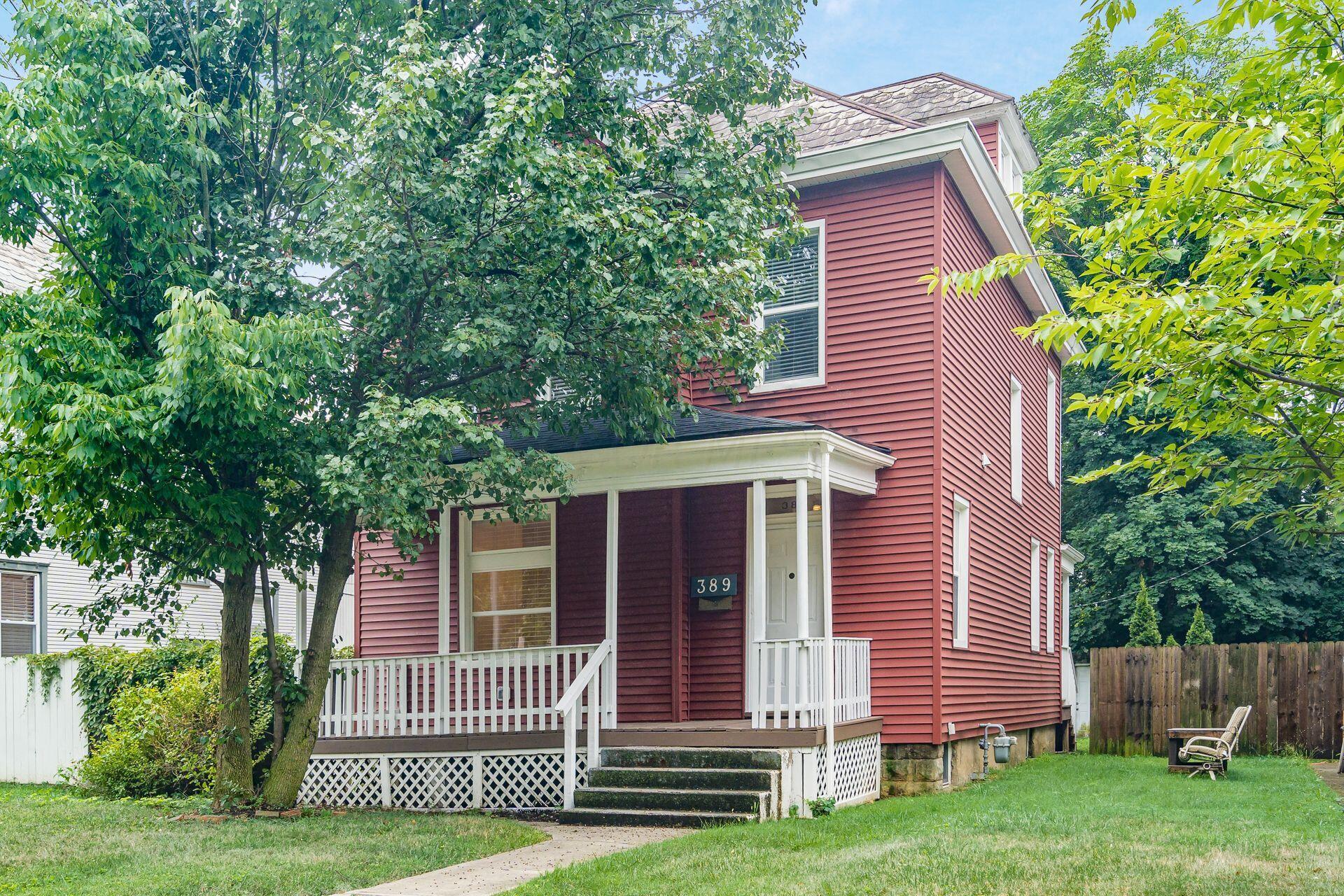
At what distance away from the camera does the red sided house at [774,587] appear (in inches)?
433

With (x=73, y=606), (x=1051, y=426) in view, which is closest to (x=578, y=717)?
(x=73, y=606)

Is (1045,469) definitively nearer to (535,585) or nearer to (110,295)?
(535,585)

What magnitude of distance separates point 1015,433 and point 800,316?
5.14 m

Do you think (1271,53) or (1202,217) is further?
(1202,217)

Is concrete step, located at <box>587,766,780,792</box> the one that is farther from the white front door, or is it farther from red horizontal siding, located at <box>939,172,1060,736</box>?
red horizontal siding, located at <box>939,172,1060,736</box>

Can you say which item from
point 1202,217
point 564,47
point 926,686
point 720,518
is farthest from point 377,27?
point 926,686

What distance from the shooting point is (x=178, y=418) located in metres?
9.15

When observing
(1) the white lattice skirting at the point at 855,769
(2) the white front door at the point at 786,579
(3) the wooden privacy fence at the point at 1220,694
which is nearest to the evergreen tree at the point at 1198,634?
(3) the wooden privacy fence at the point at 1220,694

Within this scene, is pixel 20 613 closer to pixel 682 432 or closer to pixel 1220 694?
pixel 682 432

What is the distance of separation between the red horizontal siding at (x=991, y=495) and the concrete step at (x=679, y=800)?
3135 mm

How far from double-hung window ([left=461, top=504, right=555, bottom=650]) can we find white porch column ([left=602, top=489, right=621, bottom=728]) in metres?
1.95

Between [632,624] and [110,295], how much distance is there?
621 centimetres

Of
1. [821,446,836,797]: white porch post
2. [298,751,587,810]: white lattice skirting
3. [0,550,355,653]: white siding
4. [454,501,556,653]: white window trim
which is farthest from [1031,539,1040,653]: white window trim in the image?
[0,550,355,653]: white siding

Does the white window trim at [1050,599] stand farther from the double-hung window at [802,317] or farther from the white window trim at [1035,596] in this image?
the double-hung window at [802,317]
